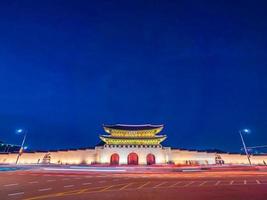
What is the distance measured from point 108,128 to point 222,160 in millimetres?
27299

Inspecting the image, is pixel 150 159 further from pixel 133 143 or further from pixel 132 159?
pixel 133 143

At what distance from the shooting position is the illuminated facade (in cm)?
4700

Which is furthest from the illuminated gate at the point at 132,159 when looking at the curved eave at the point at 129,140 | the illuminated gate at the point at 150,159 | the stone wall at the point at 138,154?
the curved eave at the point at 129,140

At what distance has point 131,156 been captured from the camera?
4753 cm

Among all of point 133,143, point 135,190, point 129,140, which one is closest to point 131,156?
point 133,143

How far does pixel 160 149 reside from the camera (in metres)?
48.3

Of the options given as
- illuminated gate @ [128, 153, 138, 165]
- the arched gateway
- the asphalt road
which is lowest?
the asphalt road

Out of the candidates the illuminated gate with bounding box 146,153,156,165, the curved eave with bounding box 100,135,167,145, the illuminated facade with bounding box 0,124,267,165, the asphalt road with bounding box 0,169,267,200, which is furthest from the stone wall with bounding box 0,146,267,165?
the asphalt road with bounding box 0,169,267,200

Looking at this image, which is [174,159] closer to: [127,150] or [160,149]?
[160,149]

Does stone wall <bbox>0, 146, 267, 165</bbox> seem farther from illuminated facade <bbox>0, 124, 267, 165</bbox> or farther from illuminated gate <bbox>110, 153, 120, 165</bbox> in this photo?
illuminated gate <bbox>110, 153, 120, 165</bbox>

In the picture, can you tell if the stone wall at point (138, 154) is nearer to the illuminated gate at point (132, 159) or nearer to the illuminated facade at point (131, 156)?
the illuminated facade at point (131, 156)

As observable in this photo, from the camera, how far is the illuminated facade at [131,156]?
154ft

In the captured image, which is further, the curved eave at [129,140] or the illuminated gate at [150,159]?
the curved eave at [129,140]

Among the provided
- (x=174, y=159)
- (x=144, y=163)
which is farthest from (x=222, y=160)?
(x=144, y=163)
